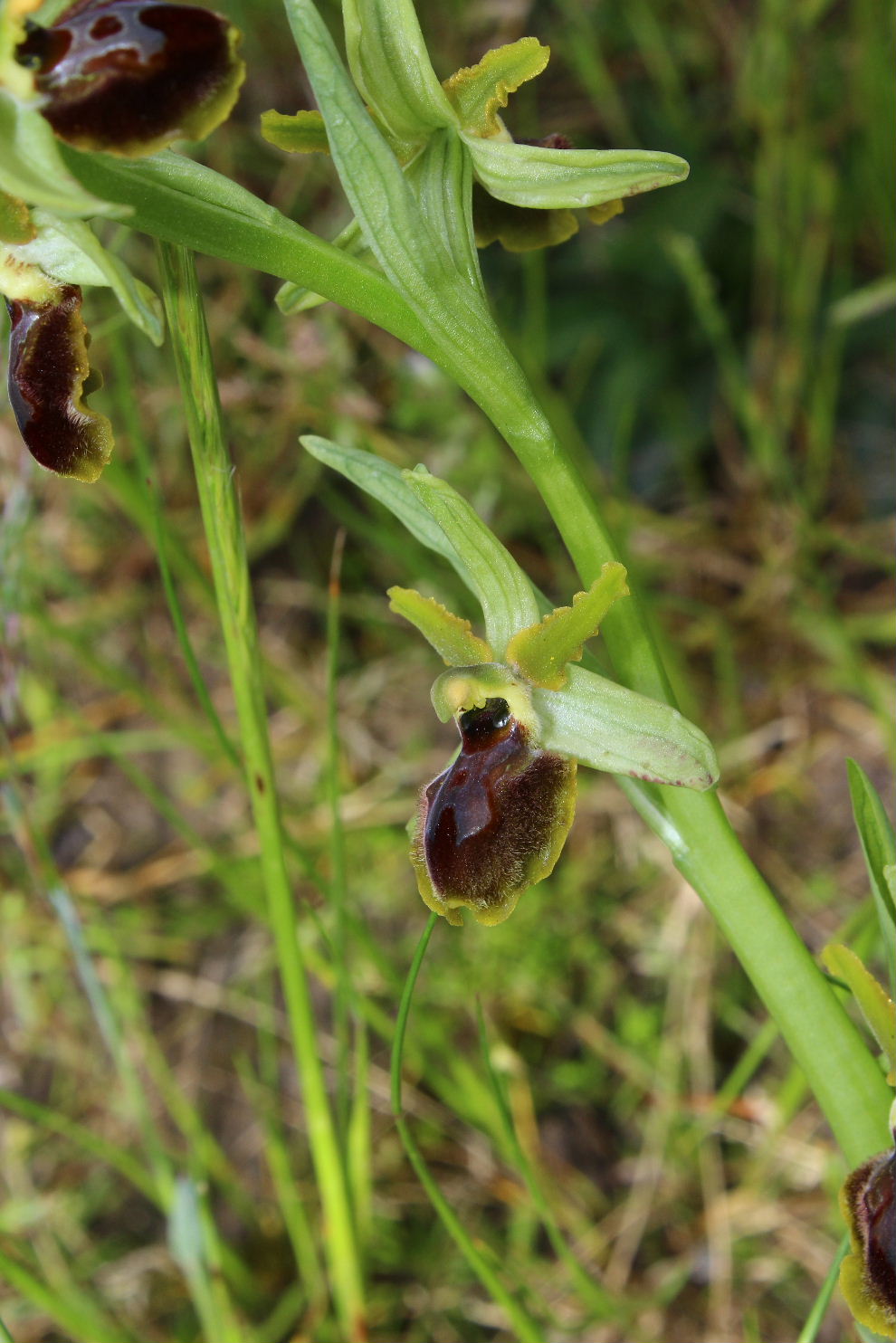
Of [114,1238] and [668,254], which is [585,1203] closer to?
[114,1238]

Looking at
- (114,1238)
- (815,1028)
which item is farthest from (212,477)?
(114,1238)

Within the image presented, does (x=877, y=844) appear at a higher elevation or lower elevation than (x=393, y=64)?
lower

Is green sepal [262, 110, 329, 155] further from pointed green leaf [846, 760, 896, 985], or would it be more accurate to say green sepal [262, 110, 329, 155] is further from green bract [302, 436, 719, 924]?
pointed green leaf [846, 760, 896, 985]

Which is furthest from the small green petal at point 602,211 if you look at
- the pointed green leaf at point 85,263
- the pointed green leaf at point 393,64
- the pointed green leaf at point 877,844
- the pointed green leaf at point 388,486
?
the pointed green leaf at point 877,844

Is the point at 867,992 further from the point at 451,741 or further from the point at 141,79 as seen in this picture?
the point at 451,741

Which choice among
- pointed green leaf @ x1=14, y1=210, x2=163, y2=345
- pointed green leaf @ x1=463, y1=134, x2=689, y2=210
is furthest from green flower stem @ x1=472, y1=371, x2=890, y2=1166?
pointed green leaf @ x1=14, y1=210, x2=163, y2=345

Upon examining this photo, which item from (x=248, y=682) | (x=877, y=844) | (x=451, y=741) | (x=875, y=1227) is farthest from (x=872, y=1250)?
(x=451, y=741)
